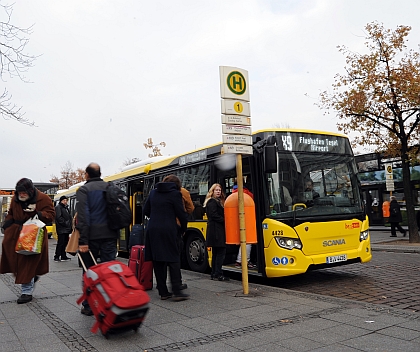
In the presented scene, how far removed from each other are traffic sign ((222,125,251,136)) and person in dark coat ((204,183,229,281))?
1588mm

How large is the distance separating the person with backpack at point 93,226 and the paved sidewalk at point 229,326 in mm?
793

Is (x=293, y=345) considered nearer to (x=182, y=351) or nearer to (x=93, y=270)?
(x=182, y=351)

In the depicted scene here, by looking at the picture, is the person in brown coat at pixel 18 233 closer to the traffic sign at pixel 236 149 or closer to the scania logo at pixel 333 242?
the traffic sign at pixel 236 149

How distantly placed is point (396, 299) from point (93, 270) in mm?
4405

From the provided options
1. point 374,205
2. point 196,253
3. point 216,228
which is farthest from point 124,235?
point 374,205

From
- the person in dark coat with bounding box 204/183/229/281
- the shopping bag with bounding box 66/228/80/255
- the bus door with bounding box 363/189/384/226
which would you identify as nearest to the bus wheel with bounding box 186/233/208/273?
the person in dark coat with bounding box 204/183/229/281

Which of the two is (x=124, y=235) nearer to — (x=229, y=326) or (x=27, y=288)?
(x=27, y=288)

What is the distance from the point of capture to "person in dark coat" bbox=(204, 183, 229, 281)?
797 cm

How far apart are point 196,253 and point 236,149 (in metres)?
3.76

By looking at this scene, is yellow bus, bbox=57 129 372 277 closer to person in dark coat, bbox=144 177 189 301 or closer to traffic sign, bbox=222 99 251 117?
traffic sign, bbox=222 99 251 117

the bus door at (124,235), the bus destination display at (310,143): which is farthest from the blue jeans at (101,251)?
the bus door at (124,235)

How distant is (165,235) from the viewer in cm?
639

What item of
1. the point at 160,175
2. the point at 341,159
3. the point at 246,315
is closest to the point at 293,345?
the point at 246,315

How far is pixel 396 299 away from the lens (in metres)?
6.41
